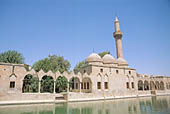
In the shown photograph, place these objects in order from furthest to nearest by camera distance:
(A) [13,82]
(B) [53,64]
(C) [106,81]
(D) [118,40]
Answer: (D) [118,40] → (B) [53,64] → (C) [106,81] → (A) [13,82]

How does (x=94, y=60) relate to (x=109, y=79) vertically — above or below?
above

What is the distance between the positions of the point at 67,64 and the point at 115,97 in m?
13.9

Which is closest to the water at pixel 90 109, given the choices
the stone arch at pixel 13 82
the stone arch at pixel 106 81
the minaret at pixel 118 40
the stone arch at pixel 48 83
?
the stone arch at pixel 13 82

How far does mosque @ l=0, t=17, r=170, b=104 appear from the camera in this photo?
52.6ft

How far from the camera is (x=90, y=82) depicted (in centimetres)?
2173

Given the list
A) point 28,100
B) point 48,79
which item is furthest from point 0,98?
point 48,79

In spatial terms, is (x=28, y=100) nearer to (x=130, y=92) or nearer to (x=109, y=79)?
(x=109, y=79)

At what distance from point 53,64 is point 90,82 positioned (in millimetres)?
10243

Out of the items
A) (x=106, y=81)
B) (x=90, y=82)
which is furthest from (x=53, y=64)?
(x=106, y=81)

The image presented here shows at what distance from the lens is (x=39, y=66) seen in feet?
85.3

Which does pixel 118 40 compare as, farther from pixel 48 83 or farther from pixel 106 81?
pixel 48 83

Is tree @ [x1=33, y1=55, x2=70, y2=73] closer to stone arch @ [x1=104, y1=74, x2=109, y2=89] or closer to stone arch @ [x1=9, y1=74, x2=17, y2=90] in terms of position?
stone arch @ [x1=9, y1=74, x2=17, y2=90]

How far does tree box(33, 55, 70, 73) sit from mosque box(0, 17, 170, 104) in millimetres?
1765

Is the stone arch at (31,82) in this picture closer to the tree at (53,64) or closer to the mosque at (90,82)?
the mosque at (90,82)
